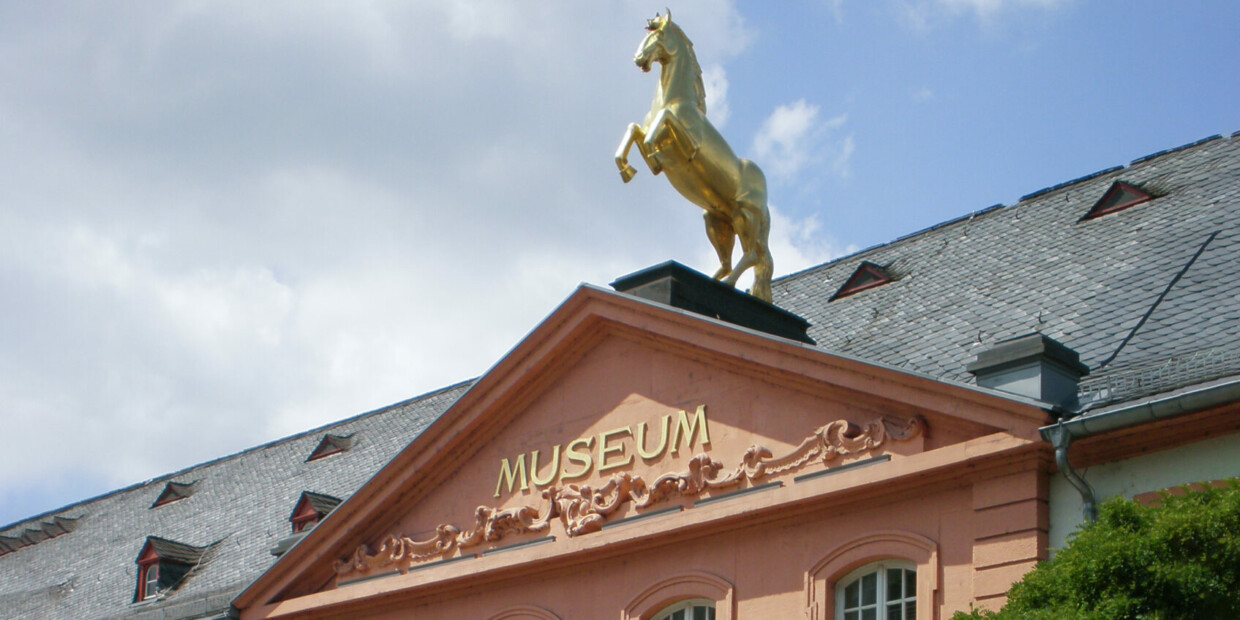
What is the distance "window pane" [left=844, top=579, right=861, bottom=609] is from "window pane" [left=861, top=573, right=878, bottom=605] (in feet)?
0.19

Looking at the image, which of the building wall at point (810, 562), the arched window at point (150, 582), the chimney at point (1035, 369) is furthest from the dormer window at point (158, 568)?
the chimney at point (1035, 369)

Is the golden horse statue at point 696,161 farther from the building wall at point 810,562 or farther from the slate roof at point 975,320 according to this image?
the building wall at point 810,562

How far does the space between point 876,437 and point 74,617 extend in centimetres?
1937

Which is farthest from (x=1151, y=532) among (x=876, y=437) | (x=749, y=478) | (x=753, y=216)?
(x=753, y=216)

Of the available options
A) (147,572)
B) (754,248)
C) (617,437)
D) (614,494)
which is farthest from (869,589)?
(147,572)

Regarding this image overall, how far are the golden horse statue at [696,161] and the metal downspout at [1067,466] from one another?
23.5ft

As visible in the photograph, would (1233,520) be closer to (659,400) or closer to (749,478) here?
(749,478)

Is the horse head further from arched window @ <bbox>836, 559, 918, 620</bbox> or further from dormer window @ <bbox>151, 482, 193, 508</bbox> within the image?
dormer window @ <bbox>151, 482, 193, 508</bbox>

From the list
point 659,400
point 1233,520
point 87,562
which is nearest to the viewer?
point 1233,520

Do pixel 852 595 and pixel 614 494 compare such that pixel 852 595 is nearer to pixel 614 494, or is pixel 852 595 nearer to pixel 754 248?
pixel 614 494

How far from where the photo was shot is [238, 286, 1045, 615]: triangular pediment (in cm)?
2047

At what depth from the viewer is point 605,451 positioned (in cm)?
2347

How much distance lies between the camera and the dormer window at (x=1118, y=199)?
24.9 meters

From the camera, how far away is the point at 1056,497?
18969 mm
